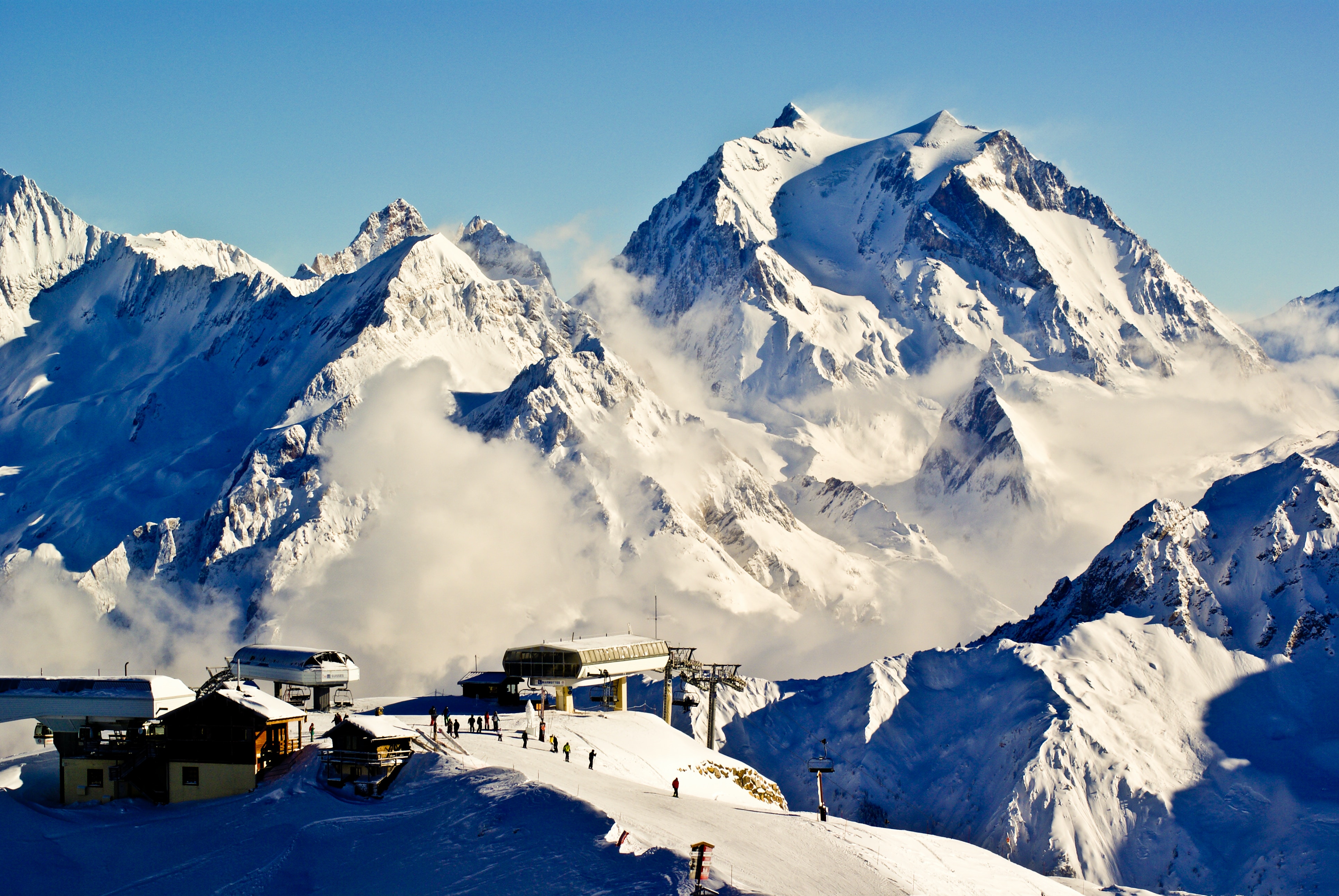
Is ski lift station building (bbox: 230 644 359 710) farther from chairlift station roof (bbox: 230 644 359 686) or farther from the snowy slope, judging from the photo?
the snowy slope

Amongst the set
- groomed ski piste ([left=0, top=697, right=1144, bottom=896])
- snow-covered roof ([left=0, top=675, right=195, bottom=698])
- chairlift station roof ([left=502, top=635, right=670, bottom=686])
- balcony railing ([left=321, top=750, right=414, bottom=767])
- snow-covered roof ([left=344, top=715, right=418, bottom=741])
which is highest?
chairlift station roof ([left=502, top=635, right=670, bottom=686])

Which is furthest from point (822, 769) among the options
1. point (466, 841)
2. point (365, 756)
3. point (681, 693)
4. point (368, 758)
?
point (681, 693)

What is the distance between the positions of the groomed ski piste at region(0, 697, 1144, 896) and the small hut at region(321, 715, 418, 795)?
0.99m

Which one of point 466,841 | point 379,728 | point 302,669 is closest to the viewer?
point 466,841

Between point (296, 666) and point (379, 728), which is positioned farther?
point (296, 666)

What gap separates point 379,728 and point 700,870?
3142cm

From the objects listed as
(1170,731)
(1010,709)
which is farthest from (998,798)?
(1170,731)

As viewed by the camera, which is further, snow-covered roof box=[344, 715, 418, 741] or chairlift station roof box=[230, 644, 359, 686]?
chairlift station roof box=[230, 644, 359, 686]

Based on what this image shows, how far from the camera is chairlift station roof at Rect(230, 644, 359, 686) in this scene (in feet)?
352

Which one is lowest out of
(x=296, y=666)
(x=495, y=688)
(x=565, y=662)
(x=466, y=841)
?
(x=466, y=841)

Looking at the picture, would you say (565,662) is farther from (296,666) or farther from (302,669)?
(296,666)

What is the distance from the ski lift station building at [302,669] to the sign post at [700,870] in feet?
199

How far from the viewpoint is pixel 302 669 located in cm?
10725

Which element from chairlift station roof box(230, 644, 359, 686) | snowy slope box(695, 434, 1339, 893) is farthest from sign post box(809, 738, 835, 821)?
snowy slope box(695, 434, 1339, 893)
